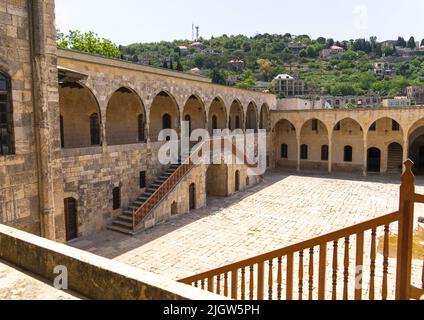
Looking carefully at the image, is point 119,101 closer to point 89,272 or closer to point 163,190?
point 163,190

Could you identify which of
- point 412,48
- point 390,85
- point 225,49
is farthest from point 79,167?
point 412,48

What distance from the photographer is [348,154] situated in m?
28.7

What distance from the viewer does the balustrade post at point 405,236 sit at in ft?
10.1

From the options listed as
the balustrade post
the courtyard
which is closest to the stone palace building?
the courtyard

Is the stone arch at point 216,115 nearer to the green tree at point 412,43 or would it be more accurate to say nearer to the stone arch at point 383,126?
the stone arch at point 383,126

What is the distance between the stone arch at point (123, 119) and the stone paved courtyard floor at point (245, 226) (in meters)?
5.41

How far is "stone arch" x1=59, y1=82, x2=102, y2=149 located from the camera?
1477 cm

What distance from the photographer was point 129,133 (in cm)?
1800

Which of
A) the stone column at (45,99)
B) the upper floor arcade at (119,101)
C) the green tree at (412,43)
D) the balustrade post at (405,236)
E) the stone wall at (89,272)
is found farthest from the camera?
the green tree at (412,43)

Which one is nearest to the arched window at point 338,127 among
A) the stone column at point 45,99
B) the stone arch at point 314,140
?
the stone arch at point 314,140

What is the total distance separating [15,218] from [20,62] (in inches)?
140

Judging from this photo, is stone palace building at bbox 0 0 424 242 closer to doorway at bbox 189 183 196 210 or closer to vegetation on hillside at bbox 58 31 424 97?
doorway at bbox 189 183 196 210

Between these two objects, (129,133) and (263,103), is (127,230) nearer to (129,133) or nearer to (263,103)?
(129,133)

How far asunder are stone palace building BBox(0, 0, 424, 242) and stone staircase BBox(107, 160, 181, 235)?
0.06 m
